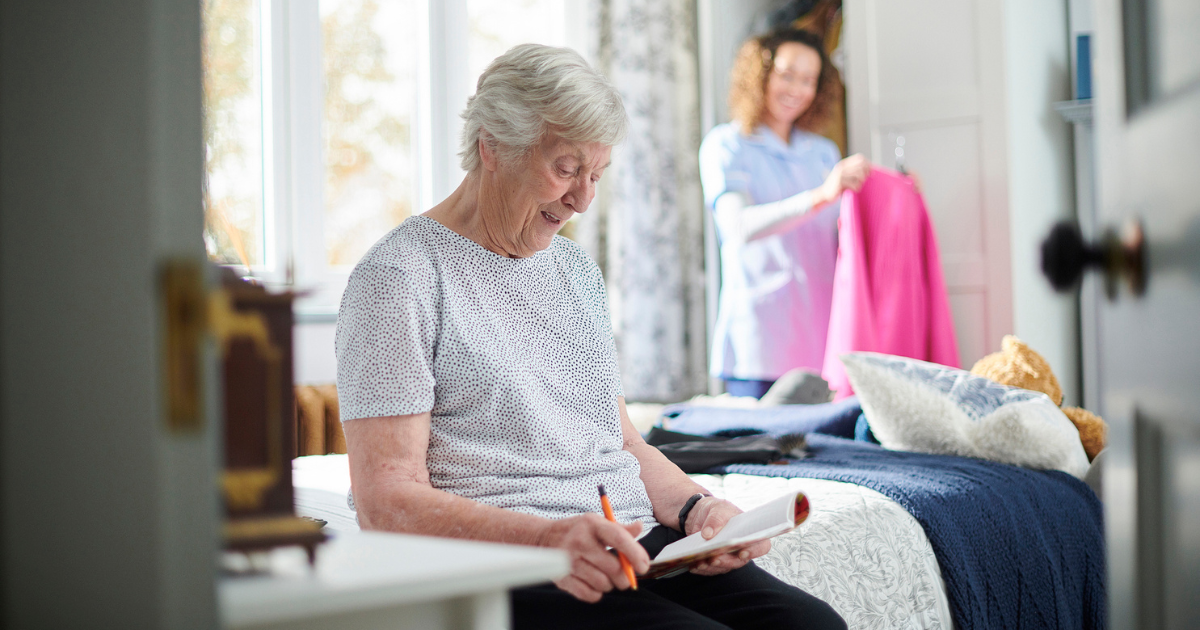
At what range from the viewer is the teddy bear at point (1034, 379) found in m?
2.17

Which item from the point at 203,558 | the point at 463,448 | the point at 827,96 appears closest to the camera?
the point at 203,558

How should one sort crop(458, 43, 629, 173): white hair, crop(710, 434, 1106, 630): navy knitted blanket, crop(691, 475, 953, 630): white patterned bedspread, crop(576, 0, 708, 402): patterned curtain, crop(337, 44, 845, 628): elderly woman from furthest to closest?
crop(576, 0, 708, 402): patterned curtain, crop(710, 434, 1106, 630): navy knitted blanket, crop(691, 475, 953, 630): white patterned bedspread, crop(458, 43, 629, 173): white hair, crop(337, 44, 845, 628): elderly woman

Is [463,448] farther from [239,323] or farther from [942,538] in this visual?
[942,538]

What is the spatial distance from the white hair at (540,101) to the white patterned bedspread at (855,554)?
58 cm

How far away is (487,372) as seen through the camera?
3.81 ft

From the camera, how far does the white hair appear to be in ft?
4.13

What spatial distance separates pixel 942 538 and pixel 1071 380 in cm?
189

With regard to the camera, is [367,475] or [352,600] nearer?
[352,600]

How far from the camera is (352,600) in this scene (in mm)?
512

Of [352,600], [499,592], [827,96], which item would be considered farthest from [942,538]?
[827,96]

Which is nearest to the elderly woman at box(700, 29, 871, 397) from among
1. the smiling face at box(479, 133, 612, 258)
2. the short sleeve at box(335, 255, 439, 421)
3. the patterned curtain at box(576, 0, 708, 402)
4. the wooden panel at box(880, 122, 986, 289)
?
the wooden panel at box(880, 122, 986, 289)

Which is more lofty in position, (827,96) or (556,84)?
(827,96)

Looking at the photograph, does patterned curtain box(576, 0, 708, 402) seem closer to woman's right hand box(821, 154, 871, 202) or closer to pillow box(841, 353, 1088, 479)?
woman's right hand box(821, 154, 871, 202)

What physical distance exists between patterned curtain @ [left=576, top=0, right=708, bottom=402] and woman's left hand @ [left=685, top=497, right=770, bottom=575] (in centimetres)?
248
